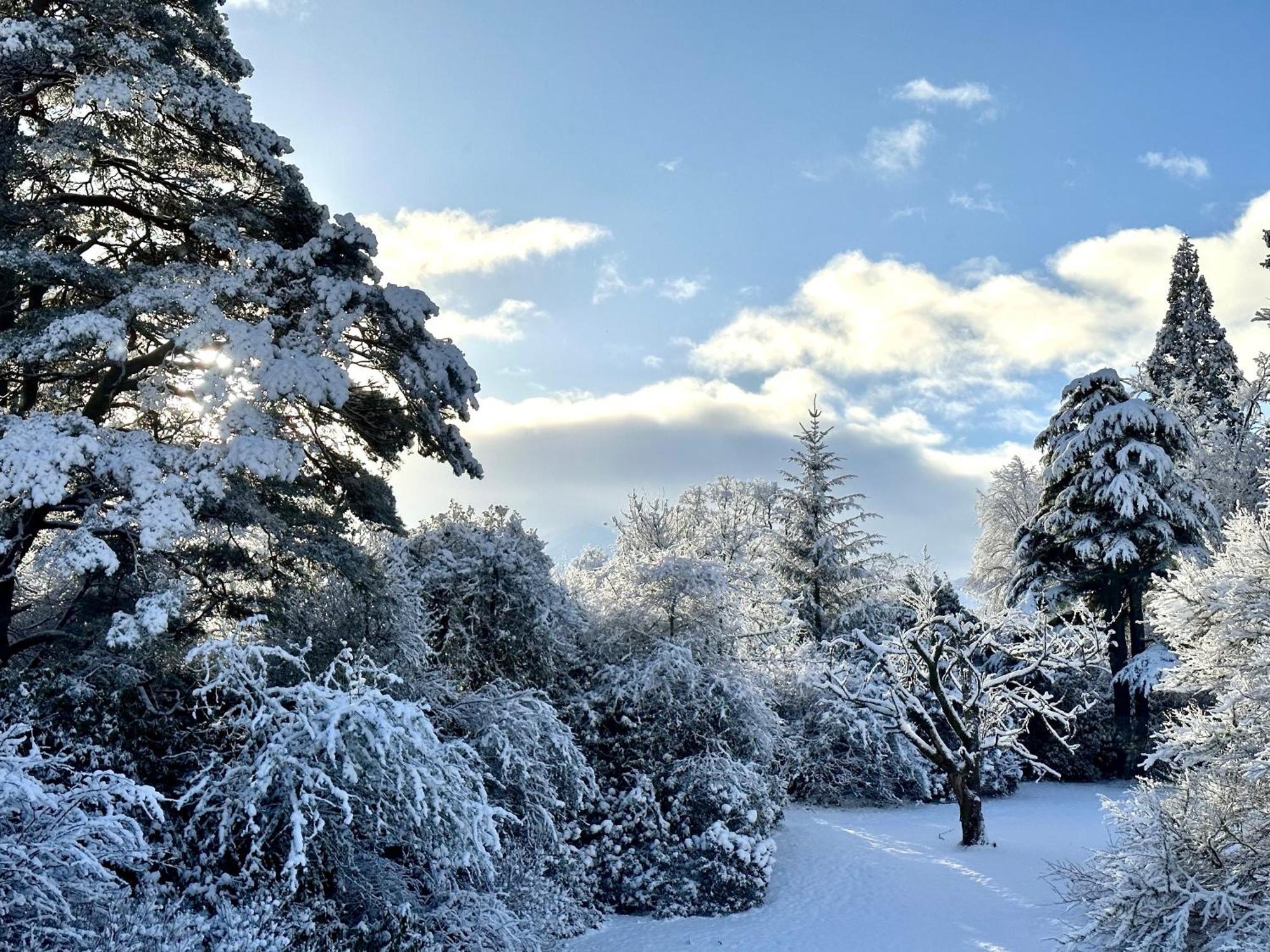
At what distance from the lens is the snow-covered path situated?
36.2ft

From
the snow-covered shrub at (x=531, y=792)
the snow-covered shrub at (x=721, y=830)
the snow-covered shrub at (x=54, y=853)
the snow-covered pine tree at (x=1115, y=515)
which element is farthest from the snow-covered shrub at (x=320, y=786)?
the snow-covered pine tree at (x=1115, y=515)

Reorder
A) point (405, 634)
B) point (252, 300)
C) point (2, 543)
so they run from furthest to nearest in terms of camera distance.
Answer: point (405, 634) < point (252, 300) < point (2, 543)

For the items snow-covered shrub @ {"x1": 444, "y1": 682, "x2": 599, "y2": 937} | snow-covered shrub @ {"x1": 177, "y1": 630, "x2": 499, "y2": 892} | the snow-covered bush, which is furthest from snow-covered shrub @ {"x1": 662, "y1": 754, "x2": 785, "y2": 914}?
snow-covered shrub @ {"x1": 177, "y1": 630, "x2": 499, "y2": 892}

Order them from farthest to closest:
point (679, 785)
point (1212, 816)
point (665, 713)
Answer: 1. point (665, 713)
2. point (679, 785)
3. point (1212, 816)

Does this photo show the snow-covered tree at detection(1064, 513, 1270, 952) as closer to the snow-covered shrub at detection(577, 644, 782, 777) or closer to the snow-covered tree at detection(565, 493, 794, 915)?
the snow-covered tree at detection(565, 493, 794, 915)

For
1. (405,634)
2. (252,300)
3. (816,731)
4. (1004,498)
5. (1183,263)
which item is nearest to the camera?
(252,300)

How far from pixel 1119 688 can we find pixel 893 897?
1362cm

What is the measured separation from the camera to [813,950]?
428 inches

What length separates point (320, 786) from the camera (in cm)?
744

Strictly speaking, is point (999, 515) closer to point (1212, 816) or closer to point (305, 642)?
point (1212, 816)

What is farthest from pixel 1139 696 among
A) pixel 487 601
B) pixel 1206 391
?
pixel 487 601

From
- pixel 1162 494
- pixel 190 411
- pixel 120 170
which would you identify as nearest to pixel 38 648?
pixel 190 411

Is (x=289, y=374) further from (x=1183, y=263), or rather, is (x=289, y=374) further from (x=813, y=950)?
(x=1183, y=263)

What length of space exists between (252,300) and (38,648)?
4.74m
